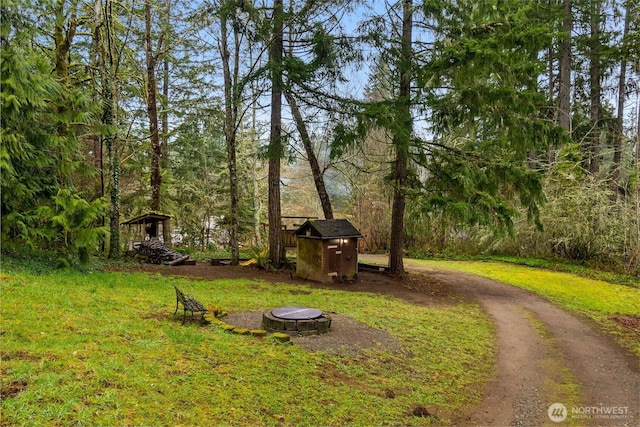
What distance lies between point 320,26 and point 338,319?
8543mm

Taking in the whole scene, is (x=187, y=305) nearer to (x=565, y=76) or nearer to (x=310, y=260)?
(x=310, y=260)

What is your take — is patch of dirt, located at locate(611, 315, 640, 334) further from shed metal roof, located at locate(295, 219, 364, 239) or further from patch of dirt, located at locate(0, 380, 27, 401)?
patch of dirt, located at locate(0, 380, 27, 401)

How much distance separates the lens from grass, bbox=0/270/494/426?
3541 mm

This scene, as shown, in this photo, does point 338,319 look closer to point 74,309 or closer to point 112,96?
point 74,309

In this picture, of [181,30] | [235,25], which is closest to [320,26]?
[235,25]

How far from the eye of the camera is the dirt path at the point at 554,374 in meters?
4.91

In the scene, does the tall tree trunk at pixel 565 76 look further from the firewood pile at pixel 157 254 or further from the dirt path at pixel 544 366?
the firewood pile at pixel 157 254

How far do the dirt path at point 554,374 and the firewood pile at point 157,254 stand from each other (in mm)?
9805

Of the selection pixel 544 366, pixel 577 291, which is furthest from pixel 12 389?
pixel 577 291

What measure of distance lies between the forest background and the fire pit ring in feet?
16.0

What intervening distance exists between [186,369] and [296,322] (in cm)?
240

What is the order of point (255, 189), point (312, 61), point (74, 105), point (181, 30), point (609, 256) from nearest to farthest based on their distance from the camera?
point (74, 105) → point (312, 61) → point (609, 256) → point (181, 30) → point (255, 189)

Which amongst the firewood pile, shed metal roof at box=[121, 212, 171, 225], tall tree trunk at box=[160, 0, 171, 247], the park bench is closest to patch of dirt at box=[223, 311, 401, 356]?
the park bench

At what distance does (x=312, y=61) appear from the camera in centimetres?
1140
